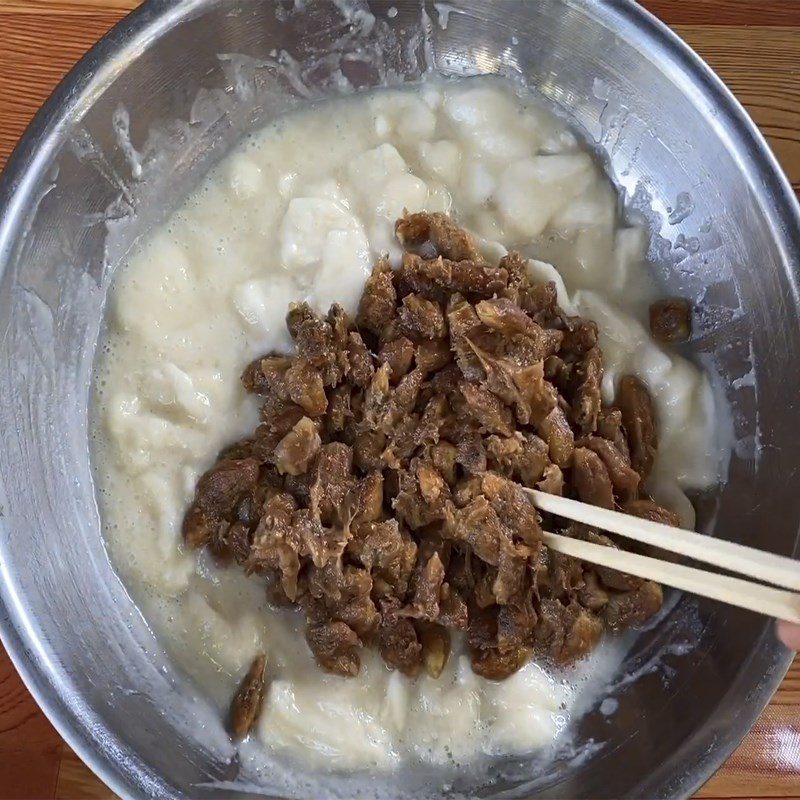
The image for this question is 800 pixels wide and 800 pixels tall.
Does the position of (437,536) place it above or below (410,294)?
below

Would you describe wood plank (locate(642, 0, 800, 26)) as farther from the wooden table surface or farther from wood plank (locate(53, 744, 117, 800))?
wood plank (locate(53, 744, 117, 800))

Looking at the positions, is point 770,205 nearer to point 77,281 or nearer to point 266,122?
point 266,122

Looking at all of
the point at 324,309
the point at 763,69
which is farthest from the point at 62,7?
the point at 763,69

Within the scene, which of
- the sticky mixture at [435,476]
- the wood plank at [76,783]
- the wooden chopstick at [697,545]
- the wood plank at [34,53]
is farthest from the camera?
the wood plank at [34,53]

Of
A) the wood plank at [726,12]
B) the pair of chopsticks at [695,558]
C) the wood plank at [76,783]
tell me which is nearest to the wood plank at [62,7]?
the wood plank at [726,12]

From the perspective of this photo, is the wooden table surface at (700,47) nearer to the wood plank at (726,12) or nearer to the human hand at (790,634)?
the wood plank at (726,12)

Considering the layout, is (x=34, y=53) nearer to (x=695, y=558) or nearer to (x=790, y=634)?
(x=695, y=558)

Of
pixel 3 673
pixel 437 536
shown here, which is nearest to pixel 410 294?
pixel 437 536

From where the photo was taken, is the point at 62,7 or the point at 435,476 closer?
the point at 435,476
